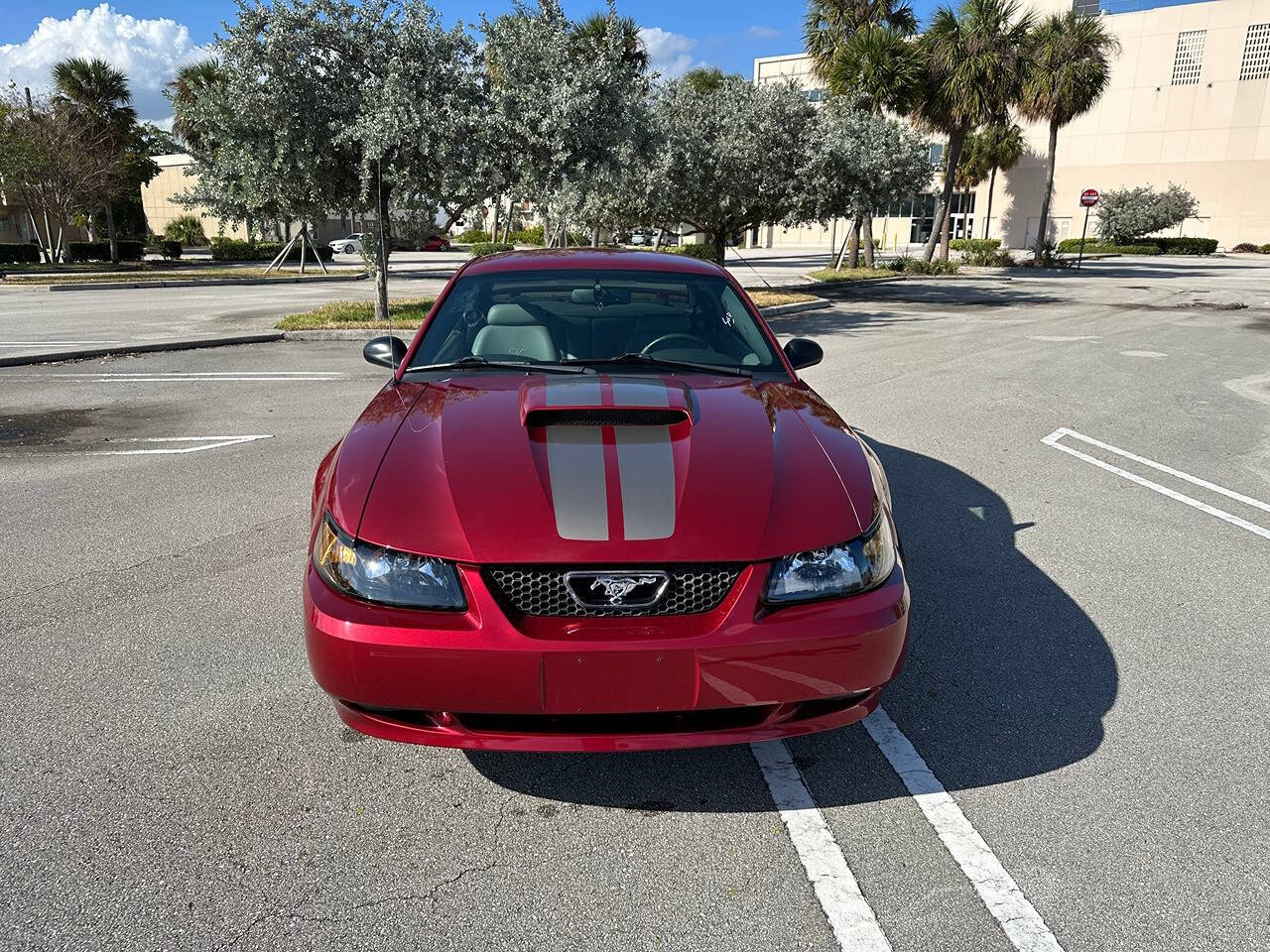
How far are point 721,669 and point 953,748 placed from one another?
1129 mm

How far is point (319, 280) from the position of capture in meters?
29.5

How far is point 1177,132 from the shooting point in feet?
199

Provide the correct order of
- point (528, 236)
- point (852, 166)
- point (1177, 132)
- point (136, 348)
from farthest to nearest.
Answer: point (1177, 132) < point (528, 236) < point (852, 166) < point (136, 348)

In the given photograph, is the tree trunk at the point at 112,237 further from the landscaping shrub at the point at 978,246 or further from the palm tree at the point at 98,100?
the landscaping shrub at the point at 978,246

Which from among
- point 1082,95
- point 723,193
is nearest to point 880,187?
point 723,193

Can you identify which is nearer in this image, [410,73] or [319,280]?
[410,73]

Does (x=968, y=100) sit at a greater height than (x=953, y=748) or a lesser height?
greater

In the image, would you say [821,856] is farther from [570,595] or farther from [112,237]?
[112,237]

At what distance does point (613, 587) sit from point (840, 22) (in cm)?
3304

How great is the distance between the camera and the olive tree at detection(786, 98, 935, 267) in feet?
70.1

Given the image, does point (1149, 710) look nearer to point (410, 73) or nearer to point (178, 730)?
point (178, 730)

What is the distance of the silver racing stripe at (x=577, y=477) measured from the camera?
2344 millimetres

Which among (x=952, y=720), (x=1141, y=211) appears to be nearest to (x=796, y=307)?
(x=952, y=720)

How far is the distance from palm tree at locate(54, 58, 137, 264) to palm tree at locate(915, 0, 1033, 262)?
1259 inches
